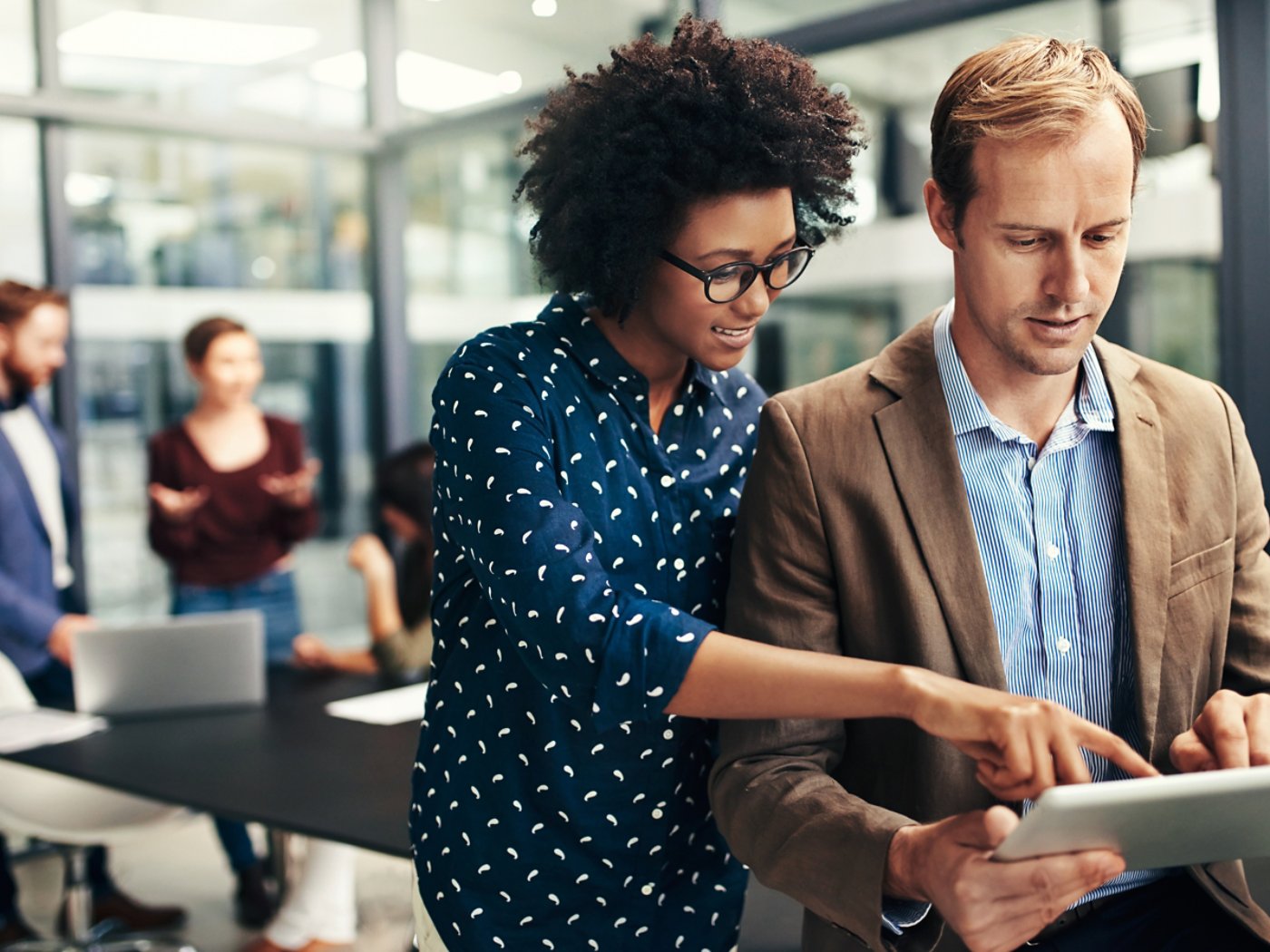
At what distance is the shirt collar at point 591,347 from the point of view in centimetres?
158

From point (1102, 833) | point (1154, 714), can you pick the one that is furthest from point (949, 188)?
point (1102, 833)

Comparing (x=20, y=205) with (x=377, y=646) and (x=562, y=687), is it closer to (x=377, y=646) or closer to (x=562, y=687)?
(x=377, y=646)

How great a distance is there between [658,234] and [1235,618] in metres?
0.81

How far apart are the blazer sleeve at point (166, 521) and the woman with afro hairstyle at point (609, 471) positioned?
2.75 m

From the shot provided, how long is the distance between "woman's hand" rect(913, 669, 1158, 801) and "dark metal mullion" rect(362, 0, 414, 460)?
494 centimetres

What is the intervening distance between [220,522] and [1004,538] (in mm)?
3277

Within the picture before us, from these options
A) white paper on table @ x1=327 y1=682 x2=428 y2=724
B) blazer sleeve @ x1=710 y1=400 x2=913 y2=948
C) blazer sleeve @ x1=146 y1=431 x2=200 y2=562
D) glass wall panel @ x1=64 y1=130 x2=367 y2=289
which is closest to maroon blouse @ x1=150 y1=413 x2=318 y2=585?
blazer sleeve @ x1=146 y1=431 x2=200 y2=562

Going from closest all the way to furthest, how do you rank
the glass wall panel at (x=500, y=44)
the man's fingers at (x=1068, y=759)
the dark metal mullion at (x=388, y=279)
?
the man's fingers at (x=1068, y=759)
the glass wall panel at (x=500, y=44)
the dark metal mullion at (x=388, y=279)

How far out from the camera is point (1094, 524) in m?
1.49

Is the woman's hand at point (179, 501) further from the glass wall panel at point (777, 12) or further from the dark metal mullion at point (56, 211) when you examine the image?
the glass wall panel at point (777, 12)

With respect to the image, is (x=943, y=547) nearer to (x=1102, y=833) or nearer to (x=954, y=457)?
(x=954, y=457)

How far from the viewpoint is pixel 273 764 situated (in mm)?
2652

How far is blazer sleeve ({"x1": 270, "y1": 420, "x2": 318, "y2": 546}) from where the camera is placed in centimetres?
427

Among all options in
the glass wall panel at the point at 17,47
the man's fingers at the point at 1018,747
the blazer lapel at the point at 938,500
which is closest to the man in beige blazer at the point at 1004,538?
the blazer lapel at the point at 938,500
